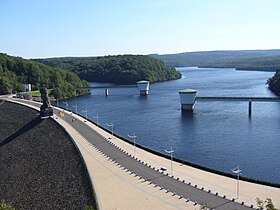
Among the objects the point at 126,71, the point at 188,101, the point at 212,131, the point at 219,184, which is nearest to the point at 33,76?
the point at 126,71

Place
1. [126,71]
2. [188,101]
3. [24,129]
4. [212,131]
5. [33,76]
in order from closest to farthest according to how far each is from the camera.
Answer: [212,131], [24,129], [188,101], [33,76], [126,71]

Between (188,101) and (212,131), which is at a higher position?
(188,101)

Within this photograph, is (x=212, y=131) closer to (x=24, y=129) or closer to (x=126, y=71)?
(x=24, y=129)

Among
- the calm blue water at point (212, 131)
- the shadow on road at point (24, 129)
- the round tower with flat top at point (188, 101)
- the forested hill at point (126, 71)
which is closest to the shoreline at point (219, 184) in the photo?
the calm blue water at point (212, 131)

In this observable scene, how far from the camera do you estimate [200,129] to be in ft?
152

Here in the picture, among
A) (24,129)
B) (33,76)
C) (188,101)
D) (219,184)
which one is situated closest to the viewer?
(219,184)

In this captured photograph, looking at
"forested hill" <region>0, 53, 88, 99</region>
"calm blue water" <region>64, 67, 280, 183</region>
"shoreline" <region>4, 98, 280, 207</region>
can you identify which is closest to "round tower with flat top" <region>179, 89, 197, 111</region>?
"calm blue water" <region>64, 67, 280, 183</region>

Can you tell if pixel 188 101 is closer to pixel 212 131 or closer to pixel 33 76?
pixel 212 131

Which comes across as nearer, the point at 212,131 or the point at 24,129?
the point at 212,131

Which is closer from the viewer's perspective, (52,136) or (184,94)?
(52,136)

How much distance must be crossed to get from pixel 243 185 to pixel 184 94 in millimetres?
40891

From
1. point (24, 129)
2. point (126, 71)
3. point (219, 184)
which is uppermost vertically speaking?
point (126, 71)

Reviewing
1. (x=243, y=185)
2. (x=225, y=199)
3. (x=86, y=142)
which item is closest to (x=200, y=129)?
(x=86, y=142)

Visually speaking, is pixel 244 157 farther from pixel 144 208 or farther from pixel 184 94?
pixel 184 94
